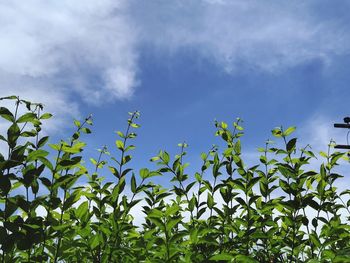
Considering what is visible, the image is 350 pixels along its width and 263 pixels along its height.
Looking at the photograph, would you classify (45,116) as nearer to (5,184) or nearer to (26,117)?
(26,117)

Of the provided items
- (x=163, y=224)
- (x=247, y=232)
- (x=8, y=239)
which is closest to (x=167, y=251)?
(x=163, y=224)

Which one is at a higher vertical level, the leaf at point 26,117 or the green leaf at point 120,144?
the green leaf at point 120,144

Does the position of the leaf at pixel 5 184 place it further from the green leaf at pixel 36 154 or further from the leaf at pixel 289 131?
the leaf at pixel 289 131

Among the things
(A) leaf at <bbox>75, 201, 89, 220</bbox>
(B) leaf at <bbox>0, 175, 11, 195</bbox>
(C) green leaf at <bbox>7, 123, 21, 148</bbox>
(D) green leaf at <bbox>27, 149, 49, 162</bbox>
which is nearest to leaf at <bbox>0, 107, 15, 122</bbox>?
(C) green leaf at <bbox>7, 123, 21, 148</bbox>

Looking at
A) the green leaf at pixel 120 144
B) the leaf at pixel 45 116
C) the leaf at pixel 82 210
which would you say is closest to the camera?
the leaf at pixel 82 210

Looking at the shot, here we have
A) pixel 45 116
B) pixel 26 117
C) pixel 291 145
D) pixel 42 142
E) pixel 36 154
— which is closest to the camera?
pixel 36 154

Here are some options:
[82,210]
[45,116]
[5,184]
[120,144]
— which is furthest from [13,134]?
[120,144]

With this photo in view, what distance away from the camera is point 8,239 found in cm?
252

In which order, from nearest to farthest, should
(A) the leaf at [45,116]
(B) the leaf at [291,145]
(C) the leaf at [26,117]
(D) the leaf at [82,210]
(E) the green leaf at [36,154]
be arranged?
(E) the green leaf at [36,154], (C) the leaf at [26,117], (D) the leaf at [82,210], (A) the leaf at [45,116], (B) the leaf at [291,145]

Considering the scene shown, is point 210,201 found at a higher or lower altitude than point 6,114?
lower

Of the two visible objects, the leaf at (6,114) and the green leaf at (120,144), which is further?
the green leaf at (120,144)

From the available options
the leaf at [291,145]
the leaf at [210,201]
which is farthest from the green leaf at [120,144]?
the leaf at [291,145]

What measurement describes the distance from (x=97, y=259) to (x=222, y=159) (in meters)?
1.50

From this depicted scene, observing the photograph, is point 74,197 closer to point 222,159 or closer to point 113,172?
point 113,172
